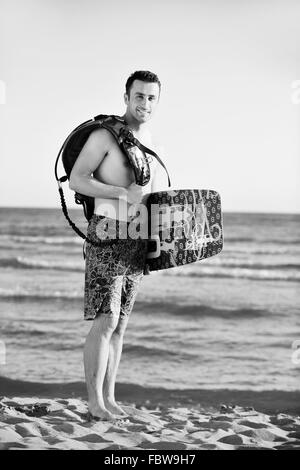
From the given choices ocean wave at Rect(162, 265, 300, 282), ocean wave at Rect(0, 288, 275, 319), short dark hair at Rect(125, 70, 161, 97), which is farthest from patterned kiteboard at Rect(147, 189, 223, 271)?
ocean wave at Rect(162, 265, 300, 282)

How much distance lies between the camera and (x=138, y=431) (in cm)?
262

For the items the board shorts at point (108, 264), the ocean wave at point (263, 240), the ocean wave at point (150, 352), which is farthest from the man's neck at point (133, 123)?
the ocean wave at point (263, 240)

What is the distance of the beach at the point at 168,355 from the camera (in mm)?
2666

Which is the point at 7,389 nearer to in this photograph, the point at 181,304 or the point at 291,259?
the point at 181,304

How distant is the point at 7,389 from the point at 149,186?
2.36m

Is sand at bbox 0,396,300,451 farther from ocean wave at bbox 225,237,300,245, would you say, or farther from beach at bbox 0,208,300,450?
ocean wave at bbox 225,237,300,245

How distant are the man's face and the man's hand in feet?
0.89

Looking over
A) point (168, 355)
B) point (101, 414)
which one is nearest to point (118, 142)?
point (101, 414)

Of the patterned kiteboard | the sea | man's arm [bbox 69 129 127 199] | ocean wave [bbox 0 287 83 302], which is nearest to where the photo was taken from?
man's arm [bbox 69 129 127 199]

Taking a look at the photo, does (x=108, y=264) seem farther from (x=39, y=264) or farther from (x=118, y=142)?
(x=39, y=264)

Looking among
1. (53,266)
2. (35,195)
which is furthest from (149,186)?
(53,266)

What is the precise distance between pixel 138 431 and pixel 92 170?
39.8 inches

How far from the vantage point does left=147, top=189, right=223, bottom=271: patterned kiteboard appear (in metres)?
2.67

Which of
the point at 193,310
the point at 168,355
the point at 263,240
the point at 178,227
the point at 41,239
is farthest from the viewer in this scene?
the point at 263,240
